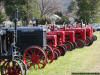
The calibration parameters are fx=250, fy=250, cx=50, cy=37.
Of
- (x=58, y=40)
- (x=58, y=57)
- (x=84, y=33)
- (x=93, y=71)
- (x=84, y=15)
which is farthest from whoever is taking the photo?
(x=84, y=15)

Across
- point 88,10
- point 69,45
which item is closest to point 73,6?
point 88,10

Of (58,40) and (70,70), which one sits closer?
(70,70)

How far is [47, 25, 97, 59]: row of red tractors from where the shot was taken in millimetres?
10414

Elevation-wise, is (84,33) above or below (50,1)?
below

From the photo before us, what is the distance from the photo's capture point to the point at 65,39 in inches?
509

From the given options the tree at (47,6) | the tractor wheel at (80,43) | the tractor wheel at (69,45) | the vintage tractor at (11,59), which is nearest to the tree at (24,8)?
the tree at (47,6)

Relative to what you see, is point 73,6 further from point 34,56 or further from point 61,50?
point 34,56

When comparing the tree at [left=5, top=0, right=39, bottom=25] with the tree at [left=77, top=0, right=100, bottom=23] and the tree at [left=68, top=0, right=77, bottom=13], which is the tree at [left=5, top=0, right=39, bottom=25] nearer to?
the tree at [left=77, top=0, right=100, bottom=23]

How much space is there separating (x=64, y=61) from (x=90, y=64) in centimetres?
110

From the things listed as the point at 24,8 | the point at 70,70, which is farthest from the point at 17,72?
the point at 24,8

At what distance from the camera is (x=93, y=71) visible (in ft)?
24.8

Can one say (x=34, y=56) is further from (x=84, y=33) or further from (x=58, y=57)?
(x=84, y=33)

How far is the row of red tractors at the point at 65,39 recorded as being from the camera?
10.4 metres

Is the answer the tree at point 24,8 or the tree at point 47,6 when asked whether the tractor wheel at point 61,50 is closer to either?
the tree at point 24,8
